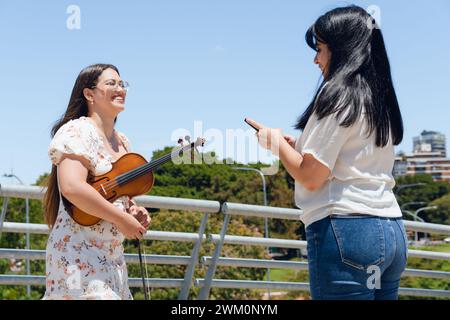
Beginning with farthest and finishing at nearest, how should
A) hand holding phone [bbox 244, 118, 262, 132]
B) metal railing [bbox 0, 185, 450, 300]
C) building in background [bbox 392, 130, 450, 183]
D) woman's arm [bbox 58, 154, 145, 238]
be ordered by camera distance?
building in background [bbox 392, 130, 450, 183]
metal railing [bbox 0, 185, 450, 300]
woman's arm [bbox 58, 154, 145, 238]
hand holding phone [bbox 244, 118, 262, 132]

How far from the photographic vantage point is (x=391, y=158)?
2711 mm

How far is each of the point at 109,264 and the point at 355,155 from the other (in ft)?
3.96

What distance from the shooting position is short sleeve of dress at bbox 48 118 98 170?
3.13 meters

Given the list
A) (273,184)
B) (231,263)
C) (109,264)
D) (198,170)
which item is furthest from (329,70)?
(198,170)

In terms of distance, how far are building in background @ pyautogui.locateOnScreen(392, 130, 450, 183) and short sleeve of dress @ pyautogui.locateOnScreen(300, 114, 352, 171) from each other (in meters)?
141

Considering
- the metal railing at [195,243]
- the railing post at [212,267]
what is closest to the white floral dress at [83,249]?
the metal railing at [195,243]

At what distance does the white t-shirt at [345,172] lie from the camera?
2535 millimetres

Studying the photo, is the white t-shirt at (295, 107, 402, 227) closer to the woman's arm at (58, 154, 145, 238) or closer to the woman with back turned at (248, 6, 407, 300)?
the woman with back turned at (248, 6, 407, 300)

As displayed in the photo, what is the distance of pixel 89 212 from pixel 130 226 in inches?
7.1

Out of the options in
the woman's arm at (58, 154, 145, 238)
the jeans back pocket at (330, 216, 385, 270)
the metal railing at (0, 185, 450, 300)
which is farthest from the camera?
the metal railing at (0, 185, 450, 300)

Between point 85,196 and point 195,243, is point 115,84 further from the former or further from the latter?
point 195,243

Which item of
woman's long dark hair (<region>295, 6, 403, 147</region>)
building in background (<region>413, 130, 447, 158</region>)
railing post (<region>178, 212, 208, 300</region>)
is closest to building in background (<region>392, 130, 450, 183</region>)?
building in background (<region>413, 130, 447, 158</region>)

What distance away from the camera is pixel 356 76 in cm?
262
